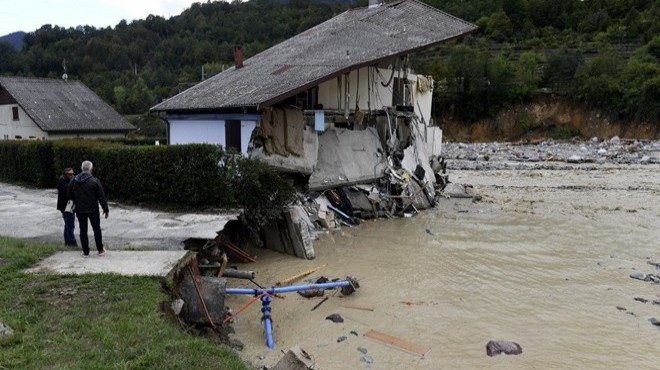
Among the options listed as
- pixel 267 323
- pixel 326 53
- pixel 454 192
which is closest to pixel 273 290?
pixel 267 323

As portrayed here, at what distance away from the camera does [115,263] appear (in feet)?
25.8

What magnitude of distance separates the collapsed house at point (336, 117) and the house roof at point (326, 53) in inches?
2.4

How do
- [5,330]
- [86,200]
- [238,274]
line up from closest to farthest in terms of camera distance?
[5,330] < [86,200] < [238,274]

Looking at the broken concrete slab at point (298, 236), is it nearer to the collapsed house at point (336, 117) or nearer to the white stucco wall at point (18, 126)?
the collapsed house at point (336, 117)

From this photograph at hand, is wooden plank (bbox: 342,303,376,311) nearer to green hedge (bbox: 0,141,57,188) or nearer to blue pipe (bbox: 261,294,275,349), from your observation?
blue pipe (bbox: 261,294,275,349)

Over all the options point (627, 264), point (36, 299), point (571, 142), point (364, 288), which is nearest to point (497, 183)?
point (627, 264)

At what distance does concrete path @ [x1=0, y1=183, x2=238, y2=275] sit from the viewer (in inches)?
308

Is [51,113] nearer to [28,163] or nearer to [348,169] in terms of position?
[28,163]

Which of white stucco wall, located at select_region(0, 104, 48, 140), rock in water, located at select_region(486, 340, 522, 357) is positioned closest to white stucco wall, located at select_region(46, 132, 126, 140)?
white stucco wall, located at select_region(0, 104, 48, 140)

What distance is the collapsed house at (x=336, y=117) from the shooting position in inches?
595

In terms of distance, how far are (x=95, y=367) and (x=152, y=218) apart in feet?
22.5

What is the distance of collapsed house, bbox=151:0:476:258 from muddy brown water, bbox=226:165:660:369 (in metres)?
1.08

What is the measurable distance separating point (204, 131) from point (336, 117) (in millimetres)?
4798

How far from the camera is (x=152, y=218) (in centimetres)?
1141
